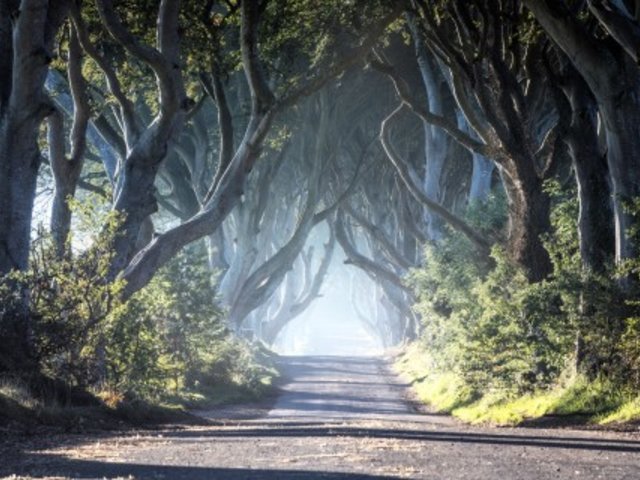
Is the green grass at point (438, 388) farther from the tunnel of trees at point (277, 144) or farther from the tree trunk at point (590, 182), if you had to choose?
the tree trunk at point (590, 182)

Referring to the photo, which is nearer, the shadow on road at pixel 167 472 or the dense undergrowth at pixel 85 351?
the shadow on road at pixel 167 472

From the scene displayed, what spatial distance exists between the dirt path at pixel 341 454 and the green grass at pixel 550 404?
59.1 inches

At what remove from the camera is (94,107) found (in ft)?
68.5

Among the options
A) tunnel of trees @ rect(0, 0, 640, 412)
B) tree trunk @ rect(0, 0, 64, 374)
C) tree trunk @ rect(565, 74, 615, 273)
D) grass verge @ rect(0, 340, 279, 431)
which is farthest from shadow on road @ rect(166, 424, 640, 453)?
tree trunk @ rect(565, 74, 615, 273)

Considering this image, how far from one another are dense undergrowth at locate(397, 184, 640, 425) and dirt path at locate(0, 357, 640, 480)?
2.00m

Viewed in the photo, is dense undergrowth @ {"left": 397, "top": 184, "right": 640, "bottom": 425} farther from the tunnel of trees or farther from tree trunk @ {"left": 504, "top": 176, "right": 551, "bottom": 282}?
tree trunk @ {"left": 504, "top": 176, "right": 551, "bottom": 282}

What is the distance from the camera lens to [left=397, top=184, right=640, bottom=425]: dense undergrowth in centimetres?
1534

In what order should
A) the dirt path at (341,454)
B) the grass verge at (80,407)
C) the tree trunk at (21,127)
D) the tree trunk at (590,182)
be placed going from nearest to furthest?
the dirt path at (341,454)
the grass verge at (80,407)
the tree trunk at (21,127)
the tree trunk at (590,182)

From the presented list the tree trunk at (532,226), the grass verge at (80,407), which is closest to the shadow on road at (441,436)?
the grass verge at (80,407)

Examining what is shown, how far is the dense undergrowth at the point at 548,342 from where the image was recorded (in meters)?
15.3

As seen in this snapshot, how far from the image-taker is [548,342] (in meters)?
17.5

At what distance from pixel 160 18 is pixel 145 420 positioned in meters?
7.15

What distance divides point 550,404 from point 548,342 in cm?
158

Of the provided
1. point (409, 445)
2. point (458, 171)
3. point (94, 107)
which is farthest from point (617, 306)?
point (458, 171)
